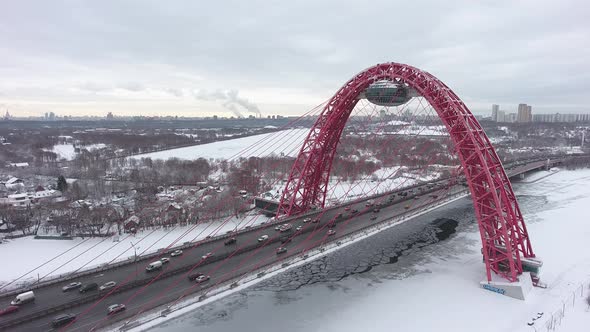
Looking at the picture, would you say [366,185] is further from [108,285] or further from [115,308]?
[115,308]

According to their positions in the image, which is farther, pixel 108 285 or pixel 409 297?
pixel 409 297

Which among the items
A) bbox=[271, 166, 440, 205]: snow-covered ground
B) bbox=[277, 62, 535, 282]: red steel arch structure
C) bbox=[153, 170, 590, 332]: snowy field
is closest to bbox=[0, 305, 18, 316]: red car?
bbox=[153, 170, 590, 332]: snowy field

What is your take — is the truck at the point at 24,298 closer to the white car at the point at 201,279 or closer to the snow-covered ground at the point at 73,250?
the white car at the point at 201,279

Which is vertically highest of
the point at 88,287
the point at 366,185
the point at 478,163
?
the point at 478,163

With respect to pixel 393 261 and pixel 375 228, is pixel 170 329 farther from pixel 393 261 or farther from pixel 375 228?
pixel 393 261

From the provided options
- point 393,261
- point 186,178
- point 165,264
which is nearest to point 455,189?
point 393,261

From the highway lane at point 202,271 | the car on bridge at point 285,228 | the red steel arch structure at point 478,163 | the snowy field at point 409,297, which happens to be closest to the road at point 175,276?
the highway lane at point 202,271

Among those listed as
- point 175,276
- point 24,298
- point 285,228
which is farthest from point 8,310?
point 285,228
